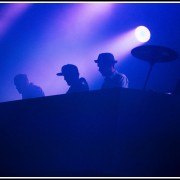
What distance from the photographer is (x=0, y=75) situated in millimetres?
6043

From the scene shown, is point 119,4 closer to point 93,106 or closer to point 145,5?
point 145,5

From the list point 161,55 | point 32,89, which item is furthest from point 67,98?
point 32,89

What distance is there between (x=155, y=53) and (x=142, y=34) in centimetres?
276

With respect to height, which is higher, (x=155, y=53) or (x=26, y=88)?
(x=155, y=53)

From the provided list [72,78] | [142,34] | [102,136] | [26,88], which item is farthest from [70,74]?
[142,34]

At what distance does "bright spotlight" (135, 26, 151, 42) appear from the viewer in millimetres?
5535

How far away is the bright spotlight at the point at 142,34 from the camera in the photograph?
5.54 meters

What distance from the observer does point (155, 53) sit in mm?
2961

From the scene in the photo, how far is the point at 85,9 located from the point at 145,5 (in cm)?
111

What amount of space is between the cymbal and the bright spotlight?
2465 mm

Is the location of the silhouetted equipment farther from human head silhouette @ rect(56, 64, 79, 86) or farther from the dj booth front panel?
the dj booth front panel

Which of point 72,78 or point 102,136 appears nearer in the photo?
point 102,136

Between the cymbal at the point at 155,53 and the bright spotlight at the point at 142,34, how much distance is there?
8.09 ft

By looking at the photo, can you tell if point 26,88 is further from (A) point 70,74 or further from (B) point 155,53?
(B) point 155,53
